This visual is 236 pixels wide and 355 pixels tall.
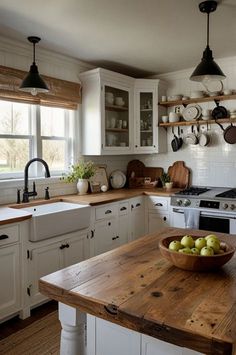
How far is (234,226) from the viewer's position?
3111mm

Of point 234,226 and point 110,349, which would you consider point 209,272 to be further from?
point 234,226

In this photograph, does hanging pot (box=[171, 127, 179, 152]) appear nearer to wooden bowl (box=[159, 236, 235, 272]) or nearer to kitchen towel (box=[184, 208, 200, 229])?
kitchen towel (box=[184, 208, 200, 229])

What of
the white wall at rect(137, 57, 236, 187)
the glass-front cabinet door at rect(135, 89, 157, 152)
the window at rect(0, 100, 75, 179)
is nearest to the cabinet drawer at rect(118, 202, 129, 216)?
the window at rect(0, 100, 75, 179)

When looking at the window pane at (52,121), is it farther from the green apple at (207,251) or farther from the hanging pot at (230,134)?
the green apple at (207,251)

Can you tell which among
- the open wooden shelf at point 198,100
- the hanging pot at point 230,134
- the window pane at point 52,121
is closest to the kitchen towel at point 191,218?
the hanging pot at point 230,134

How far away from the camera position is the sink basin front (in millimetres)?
2613

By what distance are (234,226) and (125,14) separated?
2178mm

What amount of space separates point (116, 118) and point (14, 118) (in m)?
1.34

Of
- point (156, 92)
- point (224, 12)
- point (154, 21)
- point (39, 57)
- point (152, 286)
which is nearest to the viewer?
point (152, 286)

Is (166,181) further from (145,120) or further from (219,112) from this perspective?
(219,112)

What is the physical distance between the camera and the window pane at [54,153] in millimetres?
3559

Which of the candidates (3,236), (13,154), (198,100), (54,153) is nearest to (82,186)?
(54,153)

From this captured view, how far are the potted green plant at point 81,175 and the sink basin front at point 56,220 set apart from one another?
0.43 metres

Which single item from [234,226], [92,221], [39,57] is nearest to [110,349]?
[92,221]
